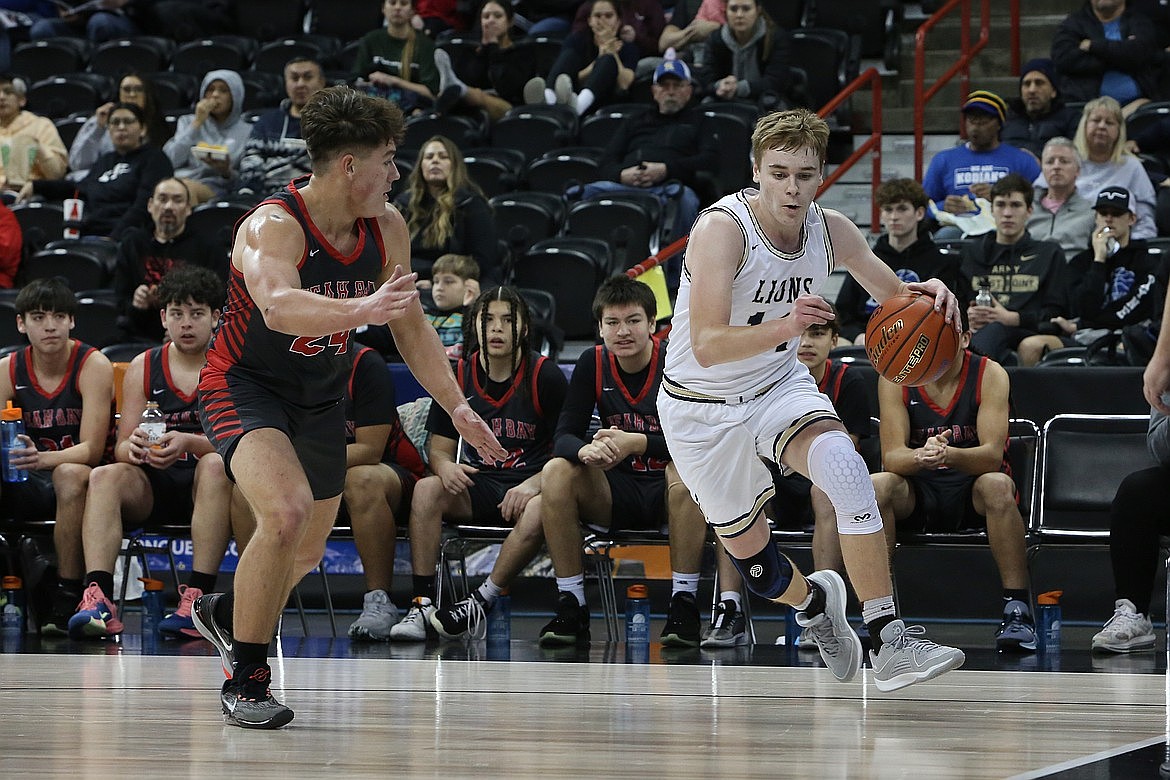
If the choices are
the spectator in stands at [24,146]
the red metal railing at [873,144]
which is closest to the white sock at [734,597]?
the red metal railing at [873,144]

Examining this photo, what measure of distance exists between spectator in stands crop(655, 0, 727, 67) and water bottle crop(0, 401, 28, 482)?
5.45 meters

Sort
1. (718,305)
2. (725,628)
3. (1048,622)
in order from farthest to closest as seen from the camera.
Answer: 1. (725,628)
2. (1048,622)
3. (718,305)

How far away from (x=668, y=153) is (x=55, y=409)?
4.25 meters

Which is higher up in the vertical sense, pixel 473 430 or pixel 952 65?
pixel 952 65

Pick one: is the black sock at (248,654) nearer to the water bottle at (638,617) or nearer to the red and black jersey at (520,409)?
the water bottle at (638,617)

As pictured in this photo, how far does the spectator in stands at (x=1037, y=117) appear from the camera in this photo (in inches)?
377

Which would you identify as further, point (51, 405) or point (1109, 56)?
point (1109, 56)

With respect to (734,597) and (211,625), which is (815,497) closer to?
(734,597)

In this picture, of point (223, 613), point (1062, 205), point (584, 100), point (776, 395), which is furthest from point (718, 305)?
point (584, 100)

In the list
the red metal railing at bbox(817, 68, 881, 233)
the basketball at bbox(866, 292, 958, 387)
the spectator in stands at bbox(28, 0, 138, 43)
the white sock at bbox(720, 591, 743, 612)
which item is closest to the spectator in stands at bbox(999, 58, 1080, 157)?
the red metal railing at bbox(817, 68, 881, 233)

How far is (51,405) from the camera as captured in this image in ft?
23.8

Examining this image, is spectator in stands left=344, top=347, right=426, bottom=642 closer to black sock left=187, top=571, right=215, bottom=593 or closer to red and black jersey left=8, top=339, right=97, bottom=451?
black sock left=187, top=571, right=215, bottom=593

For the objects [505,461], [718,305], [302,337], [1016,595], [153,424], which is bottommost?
[1016,595]

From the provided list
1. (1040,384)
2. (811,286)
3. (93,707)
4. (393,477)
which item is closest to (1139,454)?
(1040,384)
